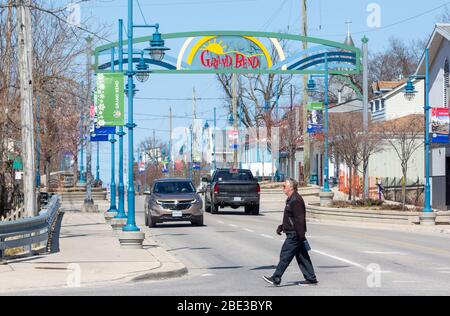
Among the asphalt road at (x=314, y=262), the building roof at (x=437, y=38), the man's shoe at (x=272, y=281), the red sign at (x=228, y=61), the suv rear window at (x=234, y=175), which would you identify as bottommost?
the asphalt road at (x=314, y=262)

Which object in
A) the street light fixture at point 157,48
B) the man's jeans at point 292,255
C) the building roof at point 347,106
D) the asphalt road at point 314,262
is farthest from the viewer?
the building roof at point 347,106

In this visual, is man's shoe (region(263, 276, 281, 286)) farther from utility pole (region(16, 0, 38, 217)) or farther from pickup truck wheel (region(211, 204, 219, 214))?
pickup truck wheel (region(211, 204, 219, 214))

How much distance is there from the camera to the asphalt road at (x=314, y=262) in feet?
50.7

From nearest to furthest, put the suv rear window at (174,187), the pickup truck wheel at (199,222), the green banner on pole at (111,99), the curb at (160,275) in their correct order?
1. the curb at (160,275)
2. the green banner on pole at (111,99)
3. the pickup truck wheel at (199,222)
4. the suv rear window at (174,187)

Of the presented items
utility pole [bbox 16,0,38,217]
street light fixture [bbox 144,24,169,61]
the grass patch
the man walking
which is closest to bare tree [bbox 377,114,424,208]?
the grass patch

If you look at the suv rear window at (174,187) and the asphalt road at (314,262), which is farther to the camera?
the suv rear window at (174,187)

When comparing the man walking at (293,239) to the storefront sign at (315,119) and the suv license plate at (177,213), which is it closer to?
the suv license plate at (177,213)

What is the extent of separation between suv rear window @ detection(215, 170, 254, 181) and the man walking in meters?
29.3

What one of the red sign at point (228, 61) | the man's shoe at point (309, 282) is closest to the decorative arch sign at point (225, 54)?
the red sign at point (228, 61)

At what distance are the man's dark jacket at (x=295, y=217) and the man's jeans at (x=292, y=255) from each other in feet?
0.30

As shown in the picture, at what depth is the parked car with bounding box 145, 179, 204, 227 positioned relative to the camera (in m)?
34.2

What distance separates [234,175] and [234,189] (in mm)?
1240

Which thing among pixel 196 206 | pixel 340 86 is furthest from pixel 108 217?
pixel 340 86
